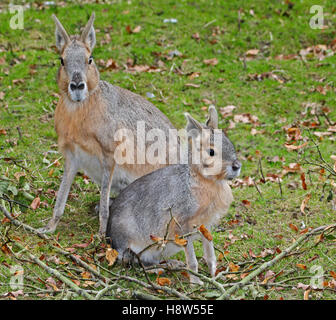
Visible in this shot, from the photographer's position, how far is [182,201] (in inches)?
194

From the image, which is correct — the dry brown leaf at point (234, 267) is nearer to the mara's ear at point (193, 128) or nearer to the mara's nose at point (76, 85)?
the mara's ear at point (193, 128)

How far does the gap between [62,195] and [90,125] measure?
2.28 ft

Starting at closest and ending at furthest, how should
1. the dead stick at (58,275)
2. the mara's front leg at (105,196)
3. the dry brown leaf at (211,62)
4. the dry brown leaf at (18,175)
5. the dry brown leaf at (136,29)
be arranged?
the dead stick at (58,275) → the mara's front leg at (105,196) → the dry brown leaf at (18,175) → the dry brown leaf at (211,62) → the dry brown leaf at (136,29)

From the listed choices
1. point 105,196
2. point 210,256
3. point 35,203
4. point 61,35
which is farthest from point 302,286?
A: point 61,35

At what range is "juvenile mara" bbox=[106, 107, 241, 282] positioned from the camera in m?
4.78

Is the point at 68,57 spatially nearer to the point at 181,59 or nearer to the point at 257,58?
the point at 181,59

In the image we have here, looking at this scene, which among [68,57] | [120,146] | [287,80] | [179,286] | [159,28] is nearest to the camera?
[179,286]

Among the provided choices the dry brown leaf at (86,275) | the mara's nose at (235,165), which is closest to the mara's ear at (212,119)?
the mara's nose at (235,165)

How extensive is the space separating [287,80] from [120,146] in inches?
147

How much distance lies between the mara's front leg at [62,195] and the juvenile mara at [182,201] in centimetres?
67

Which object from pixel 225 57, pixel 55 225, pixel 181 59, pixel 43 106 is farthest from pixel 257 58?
pixel 55 225

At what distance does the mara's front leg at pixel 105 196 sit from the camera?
5.68 m

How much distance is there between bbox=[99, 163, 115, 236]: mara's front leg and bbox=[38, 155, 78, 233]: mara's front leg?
1.00ft
